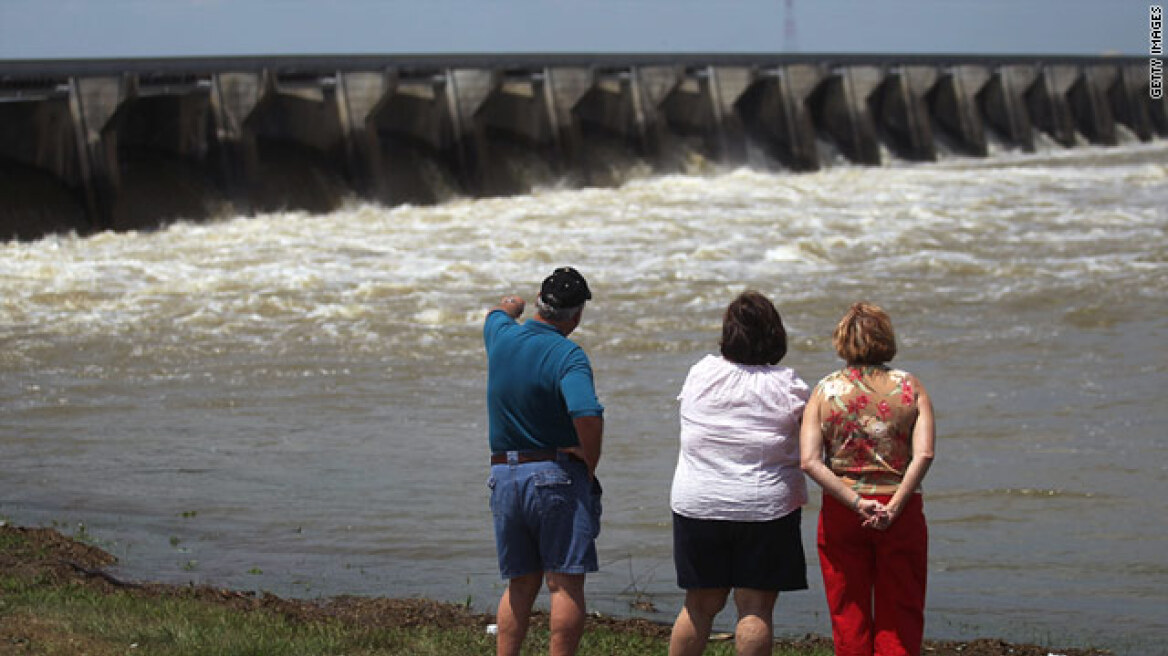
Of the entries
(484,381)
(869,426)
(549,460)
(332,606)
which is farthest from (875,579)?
(484,381)

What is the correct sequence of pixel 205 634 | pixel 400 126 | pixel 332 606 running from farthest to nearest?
pixel 400 126
pixel 332 606
pixel 205 634

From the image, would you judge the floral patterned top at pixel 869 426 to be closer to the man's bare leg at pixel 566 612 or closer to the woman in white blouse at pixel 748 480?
the woman in white blouse at pixel 748 480

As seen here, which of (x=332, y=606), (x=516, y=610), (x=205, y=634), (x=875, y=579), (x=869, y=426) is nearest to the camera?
(x=869, y=426)

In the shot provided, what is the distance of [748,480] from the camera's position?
4562mm

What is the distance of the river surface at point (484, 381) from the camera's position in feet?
25.0

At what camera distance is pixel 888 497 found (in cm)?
451

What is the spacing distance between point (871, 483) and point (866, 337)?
440 millimetres

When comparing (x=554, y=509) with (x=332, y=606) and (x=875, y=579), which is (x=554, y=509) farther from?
(x=332, y=606)

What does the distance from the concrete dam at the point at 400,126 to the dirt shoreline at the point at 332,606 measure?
1781cm

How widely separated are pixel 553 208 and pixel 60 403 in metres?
17.4

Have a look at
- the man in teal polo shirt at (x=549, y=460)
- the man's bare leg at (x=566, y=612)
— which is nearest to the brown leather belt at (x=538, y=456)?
the man in teal polo shirt at (x=549, y=460)

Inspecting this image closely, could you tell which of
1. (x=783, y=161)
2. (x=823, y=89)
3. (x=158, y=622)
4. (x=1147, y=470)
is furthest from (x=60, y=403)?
(x=823, y=89)

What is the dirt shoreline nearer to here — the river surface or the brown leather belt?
the river surface

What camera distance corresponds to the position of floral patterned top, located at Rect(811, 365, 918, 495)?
4.49m
